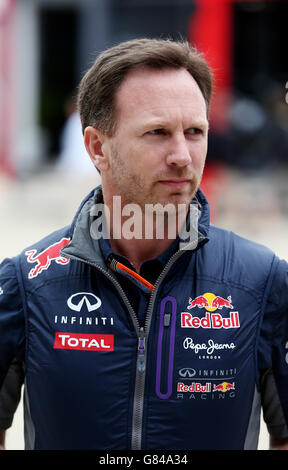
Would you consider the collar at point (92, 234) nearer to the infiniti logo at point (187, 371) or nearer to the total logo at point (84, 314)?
the total logo at point (84, 314)

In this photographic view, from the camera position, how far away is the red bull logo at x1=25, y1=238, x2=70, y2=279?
2441 millimetres

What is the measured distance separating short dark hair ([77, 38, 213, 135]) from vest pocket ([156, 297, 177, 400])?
61cm

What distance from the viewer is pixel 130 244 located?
2.52 meters

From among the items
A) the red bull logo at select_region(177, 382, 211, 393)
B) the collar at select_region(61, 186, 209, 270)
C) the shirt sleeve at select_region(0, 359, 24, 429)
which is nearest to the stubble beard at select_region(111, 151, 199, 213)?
the collar at select_region(61, 186, 209, 270)

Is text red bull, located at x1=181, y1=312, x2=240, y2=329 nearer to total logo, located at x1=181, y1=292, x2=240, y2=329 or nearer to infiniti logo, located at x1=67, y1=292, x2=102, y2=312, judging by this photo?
total logo, located at x1=181, y1=292, x2=240, y2=329

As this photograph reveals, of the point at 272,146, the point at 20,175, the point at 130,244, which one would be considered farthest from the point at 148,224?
the point at 20,175

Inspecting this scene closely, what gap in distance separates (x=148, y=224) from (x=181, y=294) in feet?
0.87

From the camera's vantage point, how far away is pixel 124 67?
2.36 meters

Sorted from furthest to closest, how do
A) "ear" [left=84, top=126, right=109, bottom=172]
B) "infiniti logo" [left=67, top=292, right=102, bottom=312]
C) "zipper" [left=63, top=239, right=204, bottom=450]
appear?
1. "ear" [left=84, top=126, right=109, bottom=172]
2. "infiniti logo" [left=67, top=292, right=102, bottom=312]
3. "zipper" [left=63, top=239, right=204, bottom=450]

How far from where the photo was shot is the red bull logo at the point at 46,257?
2.44 m

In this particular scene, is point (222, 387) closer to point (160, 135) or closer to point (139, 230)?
point (139, 230)

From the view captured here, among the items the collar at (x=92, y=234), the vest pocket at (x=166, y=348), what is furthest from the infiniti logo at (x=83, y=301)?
the vest pocket at (x=166, y=348)

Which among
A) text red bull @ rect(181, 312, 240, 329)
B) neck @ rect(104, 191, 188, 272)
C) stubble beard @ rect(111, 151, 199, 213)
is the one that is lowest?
text red bull @ rect(181, 312, 240, 329)

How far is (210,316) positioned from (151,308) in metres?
0.19
